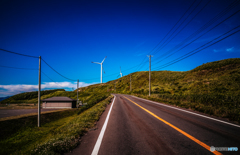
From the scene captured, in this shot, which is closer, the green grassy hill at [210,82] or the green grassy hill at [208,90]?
the green grassy hill at [208,90]

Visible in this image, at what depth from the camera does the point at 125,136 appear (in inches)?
163

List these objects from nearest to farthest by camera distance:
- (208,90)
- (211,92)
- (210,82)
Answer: (211,92) → (208,90) → (210,82)

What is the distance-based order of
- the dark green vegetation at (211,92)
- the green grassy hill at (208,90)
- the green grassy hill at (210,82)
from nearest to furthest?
the dark green vegetation at (211,92), the green grassy hill at (208,90), the green grassy hill at (210,82)

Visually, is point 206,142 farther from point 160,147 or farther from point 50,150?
point 50,150

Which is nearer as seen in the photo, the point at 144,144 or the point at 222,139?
the point at 144,144

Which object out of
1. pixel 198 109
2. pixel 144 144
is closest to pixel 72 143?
pixel 144 144

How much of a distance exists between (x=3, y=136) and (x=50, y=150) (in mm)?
20583

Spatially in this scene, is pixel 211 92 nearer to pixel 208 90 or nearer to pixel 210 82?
pixel 208 90

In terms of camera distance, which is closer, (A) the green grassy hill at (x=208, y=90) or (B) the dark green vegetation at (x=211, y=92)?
(B) the dark green vegetation at (x=211, y=92)

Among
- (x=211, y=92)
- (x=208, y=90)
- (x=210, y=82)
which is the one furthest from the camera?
(x=210, y=82)

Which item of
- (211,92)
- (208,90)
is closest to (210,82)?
(208,90)

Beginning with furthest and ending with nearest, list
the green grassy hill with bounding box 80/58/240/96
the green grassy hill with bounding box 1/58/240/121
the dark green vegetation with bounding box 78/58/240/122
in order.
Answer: the green grassy hill with bounding box 80/58/240/96, the green grassy hill with bounding box 1/58/240/121, the dark green vegetation with bounding box 78/58/240/122

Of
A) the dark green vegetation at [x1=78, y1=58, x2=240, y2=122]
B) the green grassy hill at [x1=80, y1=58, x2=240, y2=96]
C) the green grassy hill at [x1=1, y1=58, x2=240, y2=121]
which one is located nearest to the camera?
the dark green vegetation at [x1=78, y1=58, x2=240, y2=122]

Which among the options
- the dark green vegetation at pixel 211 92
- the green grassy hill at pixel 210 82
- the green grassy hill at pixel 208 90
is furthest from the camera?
the green grassy hill at pixel 210 82
